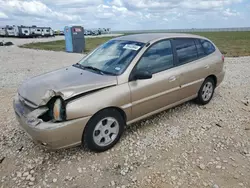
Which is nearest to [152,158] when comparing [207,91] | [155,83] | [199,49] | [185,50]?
[155,83]

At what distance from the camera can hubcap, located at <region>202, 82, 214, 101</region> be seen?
4.54 metres

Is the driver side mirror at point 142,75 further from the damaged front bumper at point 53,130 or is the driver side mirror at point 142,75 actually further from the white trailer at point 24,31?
the white trailer at point 24,31

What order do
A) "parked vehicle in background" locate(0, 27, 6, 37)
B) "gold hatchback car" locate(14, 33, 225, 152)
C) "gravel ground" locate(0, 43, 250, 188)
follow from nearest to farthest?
"gravel ground" locate(0, 43, 250, 188)
"gold hatchback car" locate(14, 33, 225, 152)
"parked vehicle in background" locate(0, 27, 6, 37)

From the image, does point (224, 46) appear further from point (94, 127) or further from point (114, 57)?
point (94, 127)

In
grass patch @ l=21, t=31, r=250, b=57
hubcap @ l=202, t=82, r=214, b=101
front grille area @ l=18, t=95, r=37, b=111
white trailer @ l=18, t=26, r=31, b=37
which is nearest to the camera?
front grille area @ l=18, t=95, r=37, b=111

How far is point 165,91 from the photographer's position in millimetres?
3605

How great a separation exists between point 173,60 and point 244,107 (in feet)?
7.05

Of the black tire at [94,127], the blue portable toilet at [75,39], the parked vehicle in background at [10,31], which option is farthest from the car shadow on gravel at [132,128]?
the parked vehicle in background at [10,31]

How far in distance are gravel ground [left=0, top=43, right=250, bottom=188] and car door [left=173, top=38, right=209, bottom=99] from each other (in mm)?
562

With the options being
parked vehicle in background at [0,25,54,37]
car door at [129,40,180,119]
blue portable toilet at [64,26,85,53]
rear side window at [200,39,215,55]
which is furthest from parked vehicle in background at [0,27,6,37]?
car door at [129,40,180,119]

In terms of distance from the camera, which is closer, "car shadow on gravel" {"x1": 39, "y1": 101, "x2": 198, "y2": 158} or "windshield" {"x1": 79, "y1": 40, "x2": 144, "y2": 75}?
"car shadow on gravel" {"x1": 39, "y1": 101, "x2": 198, "y2": 158}

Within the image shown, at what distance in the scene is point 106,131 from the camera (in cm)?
301

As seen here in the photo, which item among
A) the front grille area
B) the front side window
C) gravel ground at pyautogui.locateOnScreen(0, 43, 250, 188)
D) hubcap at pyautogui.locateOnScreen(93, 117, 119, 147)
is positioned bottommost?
gravel ground at pyautogui.locateOnScreen(0, 43, 250, 188)

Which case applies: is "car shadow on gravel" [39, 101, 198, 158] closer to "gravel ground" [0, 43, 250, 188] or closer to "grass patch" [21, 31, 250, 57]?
"gravel ground" [0, 43, 250, 188]
